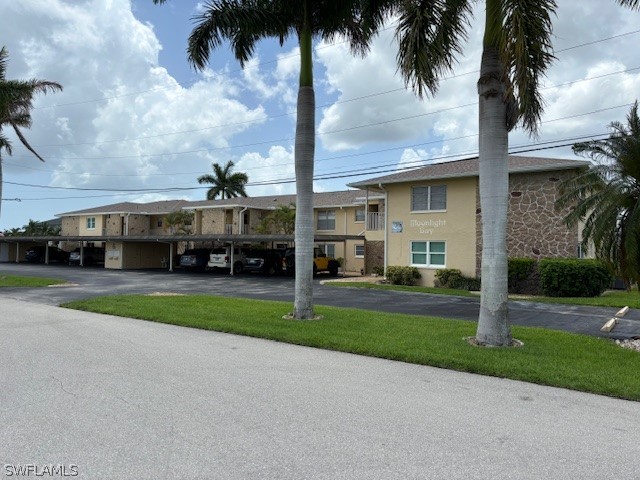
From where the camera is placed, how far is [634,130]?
1025cm

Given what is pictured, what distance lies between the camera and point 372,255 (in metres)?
34.0

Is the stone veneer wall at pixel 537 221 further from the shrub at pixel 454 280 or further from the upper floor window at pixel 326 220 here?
the upper floor window at pixel 326 220

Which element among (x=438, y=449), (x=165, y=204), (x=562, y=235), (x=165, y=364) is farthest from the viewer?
(x=165, y=204)

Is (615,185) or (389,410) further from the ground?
(615,185)

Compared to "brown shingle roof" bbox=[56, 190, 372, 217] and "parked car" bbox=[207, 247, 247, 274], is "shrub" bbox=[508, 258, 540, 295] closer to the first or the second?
"brown shingle roof" bbox=[56, 190, 372, 217]

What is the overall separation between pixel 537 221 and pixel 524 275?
8.16ft

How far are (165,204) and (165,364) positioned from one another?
46.7m

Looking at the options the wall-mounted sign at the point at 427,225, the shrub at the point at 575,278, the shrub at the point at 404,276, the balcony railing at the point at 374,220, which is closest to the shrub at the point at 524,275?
the shrub at the point at 575,278

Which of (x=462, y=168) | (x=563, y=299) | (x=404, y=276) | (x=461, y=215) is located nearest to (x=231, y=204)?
(x=404, y=276)

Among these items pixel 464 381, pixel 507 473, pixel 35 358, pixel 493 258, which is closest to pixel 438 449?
A: pixel 507 473

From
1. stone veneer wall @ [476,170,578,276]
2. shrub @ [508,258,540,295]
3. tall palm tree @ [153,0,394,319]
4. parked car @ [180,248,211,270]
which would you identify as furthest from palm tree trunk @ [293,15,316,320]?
parked car @ [180,248,211,270]

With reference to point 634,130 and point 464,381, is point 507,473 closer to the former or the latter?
point 464,381

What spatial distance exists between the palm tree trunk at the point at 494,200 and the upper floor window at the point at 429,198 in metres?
15.5
